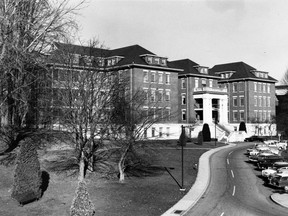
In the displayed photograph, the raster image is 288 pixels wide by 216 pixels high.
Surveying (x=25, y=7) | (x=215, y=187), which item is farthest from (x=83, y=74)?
(x=215, y=187)

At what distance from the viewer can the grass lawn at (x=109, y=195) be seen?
75.8ft

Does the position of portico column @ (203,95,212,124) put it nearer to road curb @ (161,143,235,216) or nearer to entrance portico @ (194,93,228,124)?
entrance portico @ (194,93,228,124)

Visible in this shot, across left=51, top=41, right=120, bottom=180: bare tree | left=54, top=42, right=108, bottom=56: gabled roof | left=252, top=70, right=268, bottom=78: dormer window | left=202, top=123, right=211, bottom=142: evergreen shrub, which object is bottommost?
left=202, top=123, right=211, bottom=142: evergreen shrub

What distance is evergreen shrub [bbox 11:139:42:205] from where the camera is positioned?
2353 cm

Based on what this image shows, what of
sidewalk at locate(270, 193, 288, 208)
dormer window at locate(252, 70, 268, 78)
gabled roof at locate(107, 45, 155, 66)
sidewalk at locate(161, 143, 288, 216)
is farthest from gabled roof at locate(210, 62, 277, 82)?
sidewalk at locate(270, 193, 288, 208)

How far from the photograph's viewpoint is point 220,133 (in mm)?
82562

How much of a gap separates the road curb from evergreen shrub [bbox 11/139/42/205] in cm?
814

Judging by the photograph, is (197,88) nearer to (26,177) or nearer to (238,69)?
(238,69)

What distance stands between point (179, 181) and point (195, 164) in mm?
9586

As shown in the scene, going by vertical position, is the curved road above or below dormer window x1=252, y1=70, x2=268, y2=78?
below

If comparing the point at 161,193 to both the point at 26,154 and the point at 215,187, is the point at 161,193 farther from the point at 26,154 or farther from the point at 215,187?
the point at 26,154

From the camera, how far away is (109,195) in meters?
27.1

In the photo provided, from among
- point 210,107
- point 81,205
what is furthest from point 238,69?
point 81,205

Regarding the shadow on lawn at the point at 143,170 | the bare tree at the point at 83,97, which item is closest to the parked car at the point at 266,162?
the shadow on lawn at the point at 143,170
